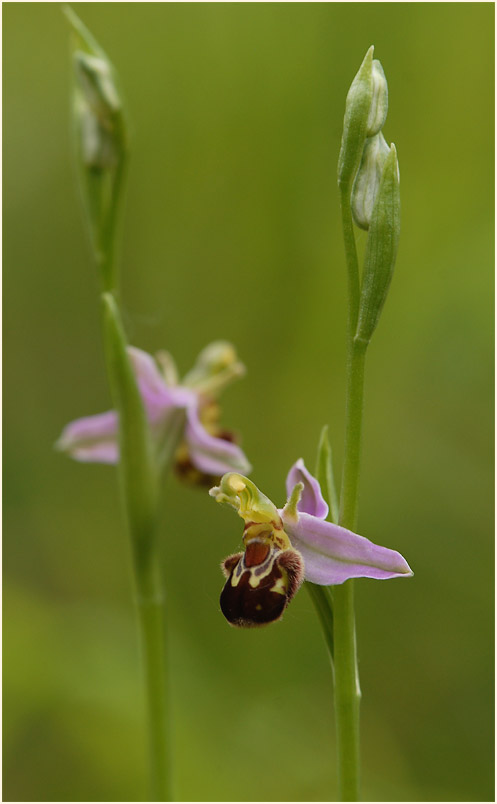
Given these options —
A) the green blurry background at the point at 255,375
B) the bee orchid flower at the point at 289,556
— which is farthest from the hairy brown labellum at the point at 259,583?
the green blurry background at the point at 255,375

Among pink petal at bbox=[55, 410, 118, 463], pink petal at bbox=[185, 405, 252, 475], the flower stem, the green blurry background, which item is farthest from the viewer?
the green blurry background

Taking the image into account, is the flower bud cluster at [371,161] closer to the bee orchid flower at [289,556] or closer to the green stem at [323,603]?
the bee orchid flower at [289,556]

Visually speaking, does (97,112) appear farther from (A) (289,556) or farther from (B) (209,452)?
(A) (289,556)

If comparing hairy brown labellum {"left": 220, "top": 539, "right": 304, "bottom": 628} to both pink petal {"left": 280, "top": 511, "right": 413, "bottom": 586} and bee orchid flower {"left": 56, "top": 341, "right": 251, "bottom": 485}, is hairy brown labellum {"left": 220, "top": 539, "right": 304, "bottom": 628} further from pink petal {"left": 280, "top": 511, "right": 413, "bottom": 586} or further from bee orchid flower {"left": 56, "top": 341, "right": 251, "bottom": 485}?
bee orchid flower {"left": 56, "top": 341, "right": 251, "bottom": 485}

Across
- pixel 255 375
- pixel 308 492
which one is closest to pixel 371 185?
pixel 308 492

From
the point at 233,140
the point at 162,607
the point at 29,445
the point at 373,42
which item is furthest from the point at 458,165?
the point at 162,607

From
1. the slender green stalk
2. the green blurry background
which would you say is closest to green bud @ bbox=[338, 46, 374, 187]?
the slender green stalk

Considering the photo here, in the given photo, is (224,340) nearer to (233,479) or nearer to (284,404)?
(284,404)
